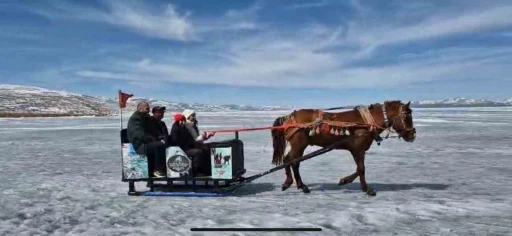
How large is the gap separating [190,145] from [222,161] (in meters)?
0.66

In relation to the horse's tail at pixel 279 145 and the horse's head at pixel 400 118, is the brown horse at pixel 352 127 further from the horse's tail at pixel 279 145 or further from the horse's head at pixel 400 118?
the horse's tail at pixel 279 145

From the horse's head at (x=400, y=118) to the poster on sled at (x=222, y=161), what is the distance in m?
2.93

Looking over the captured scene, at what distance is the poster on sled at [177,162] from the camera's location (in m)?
8.12

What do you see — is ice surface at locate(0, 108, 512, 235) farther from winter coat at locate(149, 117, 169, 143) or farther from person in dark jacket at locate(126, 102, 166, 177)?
winter coat at locate(149, 117, 169, 143)

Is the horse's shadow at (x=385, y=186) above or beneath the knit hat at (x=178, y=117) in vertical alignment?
beneath

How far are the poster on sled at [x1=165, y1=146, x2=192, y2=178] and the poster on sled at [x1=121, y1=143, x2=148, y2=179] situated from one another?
1.45 ft

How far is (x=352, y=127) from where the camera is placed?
8359mm

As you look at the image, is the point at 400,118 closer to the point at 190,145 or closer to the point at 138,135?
the point at 190,145

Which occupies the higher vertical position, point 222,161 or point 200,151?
point 200,151

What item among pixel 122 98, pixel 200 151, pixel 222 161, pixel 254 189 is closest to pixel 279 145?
pixel 254 189

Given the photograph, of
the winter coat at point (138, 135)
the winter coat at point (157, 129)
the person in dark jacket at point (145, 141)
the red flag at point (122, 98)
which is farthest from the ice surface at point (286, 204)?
the red flag at point (122, 98)

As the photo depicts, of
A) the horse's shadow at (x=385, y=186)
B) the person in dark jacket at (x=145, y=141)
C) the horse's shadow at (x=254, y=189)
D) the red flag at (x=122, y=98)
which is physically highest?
the red flag at (x=122, y=98)

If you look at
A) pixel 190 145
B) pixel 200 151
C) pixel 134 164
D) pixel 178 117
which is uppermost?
pixel 178 117

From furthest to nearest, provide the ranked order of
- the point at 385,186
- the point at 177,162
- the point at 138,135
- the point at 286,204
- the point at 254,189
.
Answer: the point at 385,186 < the point at 254,189 < the point at 177,162 < the point at 138,135 < the point at 286,204
